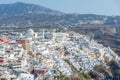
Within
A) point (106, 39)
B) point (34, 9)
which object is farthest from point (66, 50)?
point (34, 9)

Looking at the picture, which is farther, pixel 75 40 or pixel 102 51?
pixel 75 40

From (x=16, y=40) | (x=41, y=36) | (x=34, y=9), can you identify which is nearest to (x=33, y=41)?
(x=16, y=40)

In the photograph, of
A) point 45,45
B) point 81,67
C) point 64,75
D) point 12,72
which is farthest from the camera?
point 45,45

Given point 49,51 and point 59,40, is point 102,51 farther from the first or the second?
point 49,51

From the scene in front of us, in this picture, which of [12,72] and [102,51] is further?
[102,51]

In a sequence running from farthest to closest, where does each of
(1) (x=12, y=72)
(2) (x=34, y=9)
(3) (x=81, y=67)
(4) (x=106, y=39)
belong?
1. (2) (x=34, y=9)
2. (4) (x=106, y=39)
3. (3) (x=81, y=67)
4. (1) (x=12, y=72)

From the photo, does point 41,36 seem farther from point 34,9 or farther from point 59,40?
point 34,9
